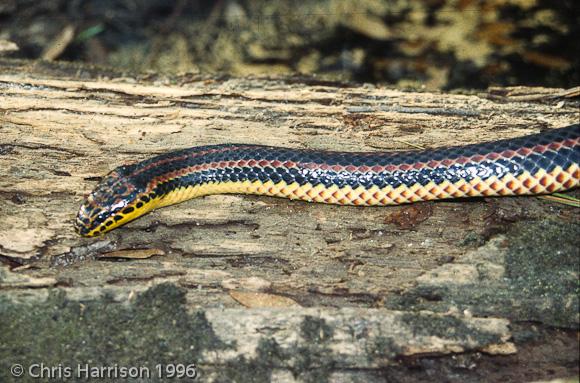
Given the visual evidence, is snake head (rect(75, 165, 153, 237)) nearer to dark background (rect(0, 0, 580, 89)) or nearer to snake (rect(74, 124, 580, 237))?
snake (rect(74, 124, 580, 237))

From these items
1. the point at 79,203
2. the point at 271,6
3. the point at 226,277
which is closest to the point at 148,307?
the point at 226,277

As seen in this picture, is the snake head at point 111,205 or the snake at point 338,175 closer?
the snake at point 338,175

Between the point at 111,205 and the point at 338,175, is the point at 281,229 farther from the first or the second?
the point at 111,205

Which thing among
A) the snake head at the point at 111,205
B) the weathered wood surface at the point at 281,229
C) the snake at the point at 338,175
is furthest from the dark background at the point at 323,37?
the snake head at the point at 111,205

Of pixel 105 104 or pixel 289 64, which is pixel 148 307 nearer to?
pixel 105 104

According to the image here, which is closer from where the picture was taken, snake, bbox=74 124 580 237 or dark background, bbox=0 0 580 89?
snake, bbox=74 124 580 237

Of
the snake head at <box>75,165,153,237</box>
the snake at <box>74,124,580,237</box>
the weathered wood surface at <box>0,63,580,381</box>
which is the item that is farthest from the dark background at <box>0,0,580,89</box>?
the snake head at <box>75,165,153,237</box>

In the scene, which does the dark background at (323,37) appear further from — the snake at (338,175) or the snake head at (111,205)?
the snake head at (111,205)
